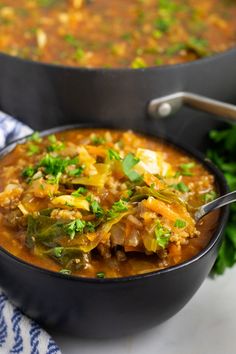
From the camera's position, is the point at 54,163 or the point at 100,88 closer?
the point at 54,163

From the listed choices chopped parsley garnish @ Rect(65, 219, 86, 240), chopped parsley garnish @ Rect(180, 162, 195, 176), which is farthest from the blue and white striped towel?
chopped parsley garnish @ Rect(180, 162, 195, 176)

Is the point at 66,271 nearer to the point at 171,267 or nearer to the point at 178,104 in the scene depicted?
the point at 171,267

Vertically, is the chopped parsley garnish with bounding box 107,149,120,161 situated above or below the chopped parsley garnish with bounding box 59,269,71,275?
above

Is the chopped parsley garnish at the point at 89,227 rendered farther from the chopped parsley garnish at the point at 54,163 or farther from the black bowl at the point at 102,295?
the chopped parsley garnish at the point at 54,163

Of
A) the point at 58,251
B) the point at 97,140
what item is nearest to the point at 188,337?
the point at 58,251

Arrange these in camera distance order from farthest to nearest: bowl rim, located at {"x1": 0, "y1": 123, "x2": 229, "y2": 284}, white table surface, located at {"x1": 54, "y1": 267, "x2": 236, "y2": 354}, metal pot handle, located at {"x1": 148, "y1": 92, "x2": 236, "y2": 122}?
metal pot handle, located at {"x1": 148, "y1": 92, "x2": 236, "y2": 122}, white table surface, located at {"x1": 54, "y1": 267, "x2": 236, "y2": 354}, bowl rim, located at {"x1": 0, "y1": 123, "x2": 229, "y2": 284}

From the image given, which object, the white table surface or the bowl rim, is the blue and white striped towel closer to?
the white table surface
